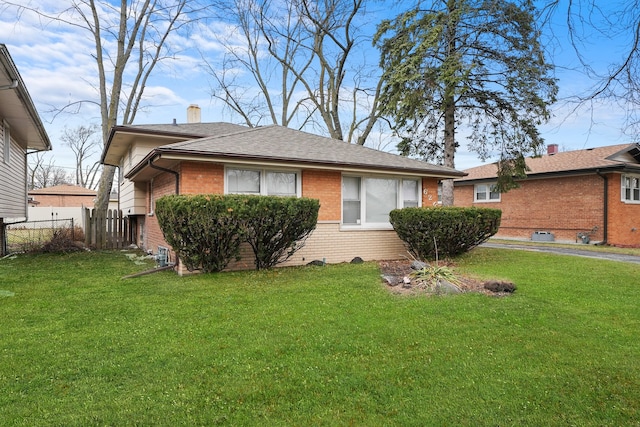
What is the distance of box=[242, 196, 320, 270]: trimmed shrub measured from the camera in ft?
25.3

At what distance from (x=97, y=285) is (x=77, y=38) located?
53.7 feet

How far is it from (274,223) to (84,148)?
49.4 meters

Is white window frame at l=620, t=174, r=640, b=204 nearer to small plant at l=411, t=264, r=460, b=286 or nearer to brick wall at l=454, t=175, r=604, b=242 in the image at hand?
brick wall at l=454, t=175, r=604, b=242

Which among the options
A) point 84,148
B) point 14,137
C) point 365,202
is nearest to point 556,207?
point 365,202

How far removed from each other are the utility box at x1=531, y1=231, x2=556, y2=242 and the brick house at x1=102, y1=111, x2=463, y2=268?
32.0 feet

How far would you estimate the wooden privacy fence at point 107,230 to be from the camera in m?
13.5

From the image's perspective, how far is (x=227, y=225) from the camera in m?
7.49

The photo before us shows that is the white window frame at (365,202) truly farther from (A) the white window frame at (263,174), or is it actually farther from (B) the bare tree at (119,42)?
(B) the bare tree at (119,42)

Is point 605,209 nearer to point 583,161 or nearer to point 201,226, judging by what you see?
point 583,161

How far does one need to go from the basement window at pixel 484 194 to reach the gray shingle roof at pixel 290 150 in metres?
11.0

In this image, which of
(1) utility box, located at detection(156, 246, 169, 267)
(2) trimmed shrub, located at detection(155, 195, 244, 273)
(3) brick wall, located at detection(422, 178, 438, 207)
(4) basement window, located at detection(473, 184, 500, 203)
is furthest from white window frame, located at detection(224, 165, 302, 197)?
(4) basement window, located at detection(473, 184, 500, 203)

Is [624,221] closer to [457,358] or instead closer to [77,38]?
[457,358]

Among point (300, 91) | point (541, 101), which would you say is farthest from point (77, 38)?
point (541, 101)

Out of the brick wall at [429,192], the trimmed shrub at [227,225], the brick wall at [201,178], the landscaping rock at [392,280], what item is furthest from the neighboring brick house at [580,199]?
the brick wall at [201,178]
